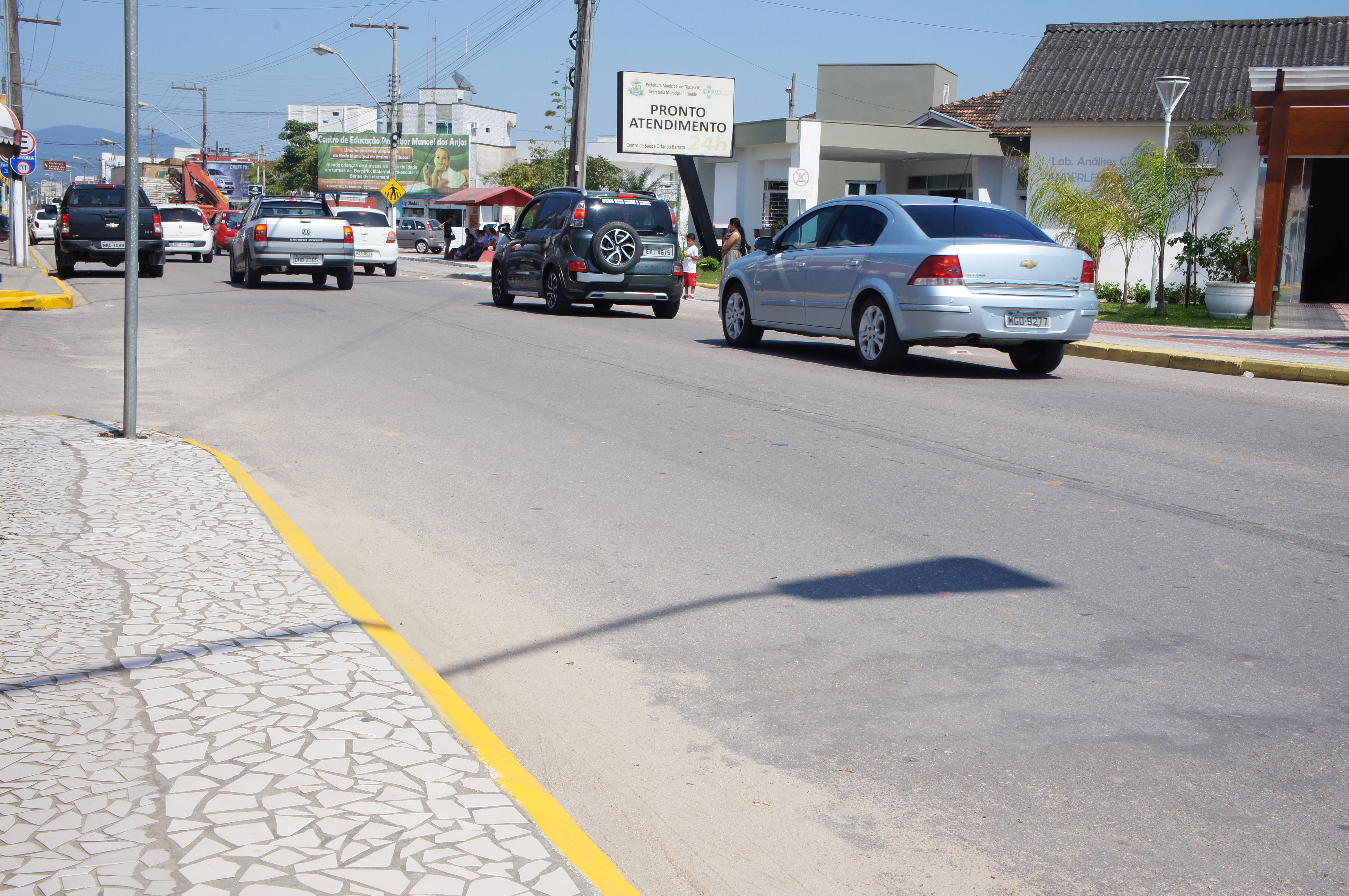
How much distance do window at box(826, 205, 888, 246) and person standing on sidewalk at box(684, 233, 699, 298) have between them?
464 inches

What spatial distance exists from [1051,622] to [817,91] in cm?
4342

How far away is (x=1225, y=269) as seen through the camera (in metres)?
21.8

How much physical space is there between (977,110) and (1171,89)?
55.4 ft

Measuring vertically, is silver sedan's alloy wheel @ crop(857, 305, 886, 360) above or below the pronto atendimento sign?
below

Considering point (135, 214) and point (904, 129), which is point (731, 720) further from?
point (904, 129)

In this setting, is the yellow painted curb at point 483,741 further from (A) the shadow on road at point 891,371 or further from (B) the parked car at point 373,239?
(B) the parked car at point 373,239

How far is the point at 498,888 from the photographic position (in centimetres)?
249

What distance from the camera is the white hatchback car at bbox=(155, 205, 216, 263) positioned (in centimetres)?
3500

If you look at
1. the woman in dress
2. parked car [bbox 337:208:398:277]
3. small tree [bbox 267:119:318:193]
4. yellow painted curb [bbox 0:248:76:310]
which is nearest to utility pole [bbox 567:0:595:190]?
parked car [bbox 337:208:398:277]

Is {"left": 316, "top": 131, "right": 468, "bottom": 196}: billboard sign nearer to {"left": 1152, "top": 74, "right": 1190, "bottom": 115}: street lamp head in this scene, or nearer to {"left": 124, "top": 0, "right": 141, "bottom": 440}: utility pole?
{"left": 1152, "top": 74, "right": 1190, "bottom": 115}: street lamp head

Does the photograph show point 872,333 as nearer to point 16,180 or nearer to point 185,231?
point 16,180

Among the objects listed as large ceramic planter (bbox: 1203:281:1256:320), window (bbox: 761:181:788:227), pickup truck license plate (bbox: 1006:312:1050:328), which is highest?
window (bbox: 761:181:788:227)

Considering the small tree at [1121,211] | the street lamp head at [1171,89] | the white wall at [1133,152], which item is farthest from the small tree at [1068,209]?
the street lamp head at [1171,89]

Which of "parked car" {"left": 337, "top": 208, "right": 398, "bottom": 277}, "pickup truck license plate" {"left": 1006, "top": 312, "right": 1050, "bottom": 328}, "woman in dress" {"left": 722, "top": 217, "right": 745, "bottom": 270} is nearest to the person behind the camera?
"pickup truck license plate" {"left": 1006, "top": 312, "right": 1050, "bottom": 328}
